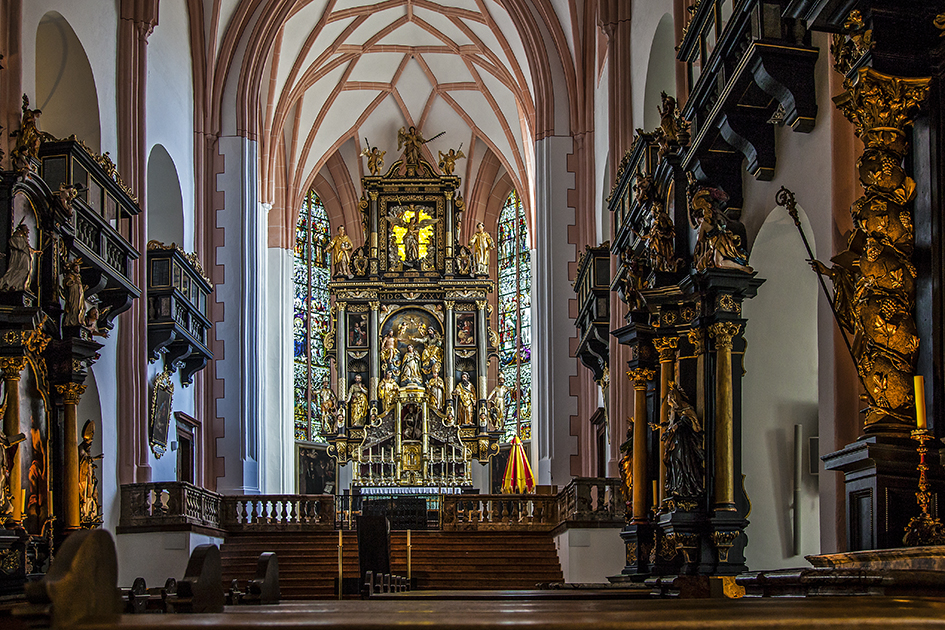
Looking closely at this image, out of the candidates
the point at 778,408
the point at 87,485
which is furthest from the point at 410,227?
the point at 778,408

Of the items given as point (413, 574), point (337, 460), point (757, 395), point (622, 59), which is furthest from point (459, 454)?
point (757, 395)

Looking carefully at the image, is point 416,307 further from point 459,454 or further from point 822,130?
point 822,130

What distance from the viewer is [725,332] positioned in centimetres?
898

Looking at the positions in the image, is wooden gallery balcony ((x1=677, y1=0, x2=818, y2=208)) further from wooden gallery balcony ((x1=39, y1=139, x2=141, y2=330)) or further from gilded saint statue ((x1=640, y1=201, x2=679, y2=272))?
wooden gallery balcony ((x1=39, y1=139, x2=141, y2=330))

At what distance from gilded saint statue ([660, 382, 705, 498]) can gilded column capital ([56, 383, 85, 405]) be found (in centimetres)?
604

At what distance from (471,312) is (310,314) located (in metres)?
4.93

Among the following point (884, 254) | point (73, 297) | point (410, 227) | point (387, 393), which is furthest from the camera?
point (410, 227)

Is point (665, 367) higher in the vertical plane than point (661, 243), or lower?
lower

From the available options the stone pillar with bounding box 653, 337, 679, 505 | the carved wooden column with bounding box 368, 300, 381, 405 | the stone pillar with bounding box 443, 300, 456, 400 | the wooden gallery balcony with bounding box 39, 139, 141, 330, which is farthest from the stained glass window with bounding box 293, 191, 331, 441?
the stone pillar with bounding box 653, 337, 679, 505

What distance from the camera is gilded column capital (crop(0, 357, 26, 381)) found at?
33.2 feet

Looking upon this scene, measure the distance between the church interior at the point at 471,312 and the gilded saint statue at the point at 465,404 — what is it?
8cm

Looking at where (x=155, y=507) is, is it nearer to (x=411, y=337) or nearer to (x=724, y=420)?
(x=724, y=420)

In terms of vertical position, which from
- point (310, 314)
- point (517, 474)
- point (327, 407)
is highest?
point (310, 314)

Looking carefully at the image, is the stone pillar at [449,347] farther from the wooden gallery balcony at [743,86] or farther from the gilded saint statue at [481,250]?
the wooden gallery balcony at [743,86]
